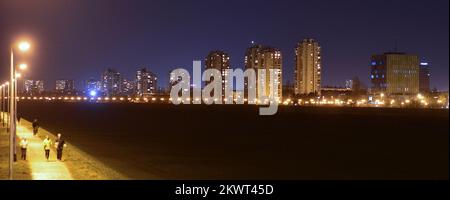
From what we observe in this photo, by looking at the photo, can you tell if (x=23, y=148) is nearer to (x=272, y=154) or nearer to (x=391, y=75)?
(x=272, y=154)

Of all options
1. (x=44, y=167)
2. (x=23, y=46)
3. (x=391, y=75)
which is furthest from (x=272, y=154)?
(x=391, y=75)

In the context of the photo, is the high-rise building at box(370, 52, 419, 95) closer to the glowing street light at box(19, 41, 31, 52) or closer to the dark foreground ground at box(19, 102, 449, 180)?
the dark foreground ground at box(19, 102, 449, 180)

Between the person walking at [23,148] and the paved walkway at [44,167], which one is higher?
the person walking at [23,148]

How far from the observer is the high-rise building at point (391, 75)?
18338cm

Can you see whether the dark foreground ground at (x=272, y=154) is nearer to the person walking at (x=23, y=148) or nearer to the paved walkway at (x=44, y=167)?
the paved walkway at (x=44, y=167)

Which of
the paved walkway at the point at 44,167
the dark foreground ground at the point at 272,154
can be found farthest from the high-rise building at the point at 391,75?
the paved walkway at the point at 44,167

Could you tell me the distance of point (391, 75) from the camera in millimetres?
185375

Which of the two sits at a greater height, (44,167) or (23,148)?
(23,148)

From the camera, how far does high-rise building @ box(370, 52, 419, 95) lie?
183 metres

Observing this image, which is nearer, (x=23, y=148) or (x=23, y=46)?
(x=23, y=46)

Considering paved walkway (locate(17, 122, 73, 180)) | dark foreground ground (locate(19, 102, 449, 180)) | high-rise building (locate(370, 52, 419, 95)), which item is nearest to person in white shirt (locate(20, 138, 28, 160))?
paved walkway (locate(17, 122, 73, 180))

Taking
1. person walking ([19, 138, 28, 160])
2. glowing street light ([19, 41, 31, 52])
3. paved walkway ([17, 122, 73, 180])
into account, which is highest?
glowing street light ([19, 41, 31, 52])

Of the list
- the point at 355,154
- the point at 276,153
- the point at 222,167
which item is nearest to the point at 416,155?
the point at 355,154
